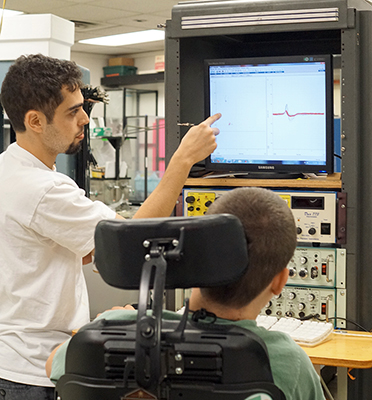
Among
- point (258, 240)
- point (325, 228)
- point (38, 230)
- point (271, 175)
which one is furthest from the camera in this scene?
point (271, 175)

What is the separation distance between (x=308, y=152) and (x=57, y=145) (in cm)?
92

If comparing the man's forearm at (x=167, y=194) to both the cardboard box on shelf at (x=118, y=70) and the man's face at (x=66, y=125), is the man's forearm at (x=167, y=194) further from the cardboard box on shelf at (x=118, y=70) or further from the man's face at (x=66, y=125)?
the cardboard box on shelf at (x=118, y=70)

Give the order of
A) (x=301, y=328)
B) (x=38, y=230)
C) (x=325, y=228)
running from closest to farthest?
(x=38, y=230) → (x=301, y=328) → (x=325, y=228)

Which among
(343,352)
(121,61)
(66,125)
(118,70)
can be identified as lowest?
(343,352)

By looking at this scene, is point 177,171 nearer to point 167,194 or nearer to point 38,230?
point 167,194

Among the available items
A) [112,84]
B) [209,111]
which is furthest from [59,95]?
[112,84]

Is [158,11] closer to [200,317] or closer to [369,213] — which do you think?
[369,213]

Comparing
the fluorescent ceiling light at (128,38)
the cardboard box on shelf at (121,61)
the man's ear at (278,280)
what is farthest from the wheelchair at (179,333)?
the cardboard box on shelf at (121,61)

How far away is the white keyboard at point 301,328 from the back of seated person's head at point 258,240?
0.86 m

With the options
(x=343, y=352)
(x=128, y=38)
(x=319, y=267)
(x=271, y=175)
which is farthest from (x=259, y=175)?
(x=128, y=38)

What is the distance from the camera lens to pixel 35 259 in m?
1.53

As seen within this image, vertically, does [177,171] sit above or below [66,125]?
below

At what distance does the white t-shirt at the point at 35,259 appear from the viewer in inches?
59.3

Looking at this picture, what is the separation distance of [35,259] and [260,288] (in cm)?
75
